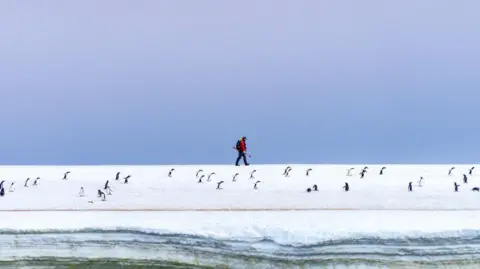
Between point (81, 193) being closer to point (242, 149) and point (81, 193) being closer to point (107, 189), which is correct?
point (107, 189)

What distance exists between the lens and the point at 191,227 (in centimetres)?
725

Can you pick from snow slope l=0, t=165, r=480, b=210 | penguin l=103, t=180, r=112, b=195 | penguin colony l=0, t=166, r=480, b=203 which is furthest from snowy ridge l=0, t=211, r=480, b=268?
penguin l=103, t=180, r=112, b=195

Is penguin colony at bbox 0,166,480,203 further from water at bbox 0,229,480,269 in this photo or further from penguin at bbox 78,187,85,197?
water at bbox 0,229,480,269

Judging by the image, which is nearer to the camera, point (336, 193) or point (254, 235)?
point (254, 235)

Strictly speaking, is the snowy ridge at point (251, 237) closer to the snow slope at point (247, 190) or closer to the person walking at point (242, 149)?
the snow slope at point (247, 190)

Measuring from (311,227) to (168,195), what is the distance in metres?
3.11

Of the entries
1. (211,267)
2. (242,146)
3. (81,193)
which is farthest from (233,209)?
(242,146)

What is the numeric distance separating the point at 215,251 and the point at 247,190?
2.63m

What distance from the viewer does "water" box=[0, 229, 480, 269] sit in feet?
22.0

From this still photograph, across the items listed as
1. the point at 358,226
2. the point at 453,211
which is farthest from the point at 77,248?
the point at 453,211

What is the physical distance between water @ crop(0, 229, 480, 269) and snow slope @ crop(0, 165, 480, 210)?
140 centimetres

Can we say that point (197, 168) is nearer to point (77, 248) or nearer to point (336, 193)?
point (336, 193)

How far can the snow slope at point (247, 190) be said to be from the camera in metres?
8.83

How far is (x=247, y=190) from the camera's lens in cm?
955
